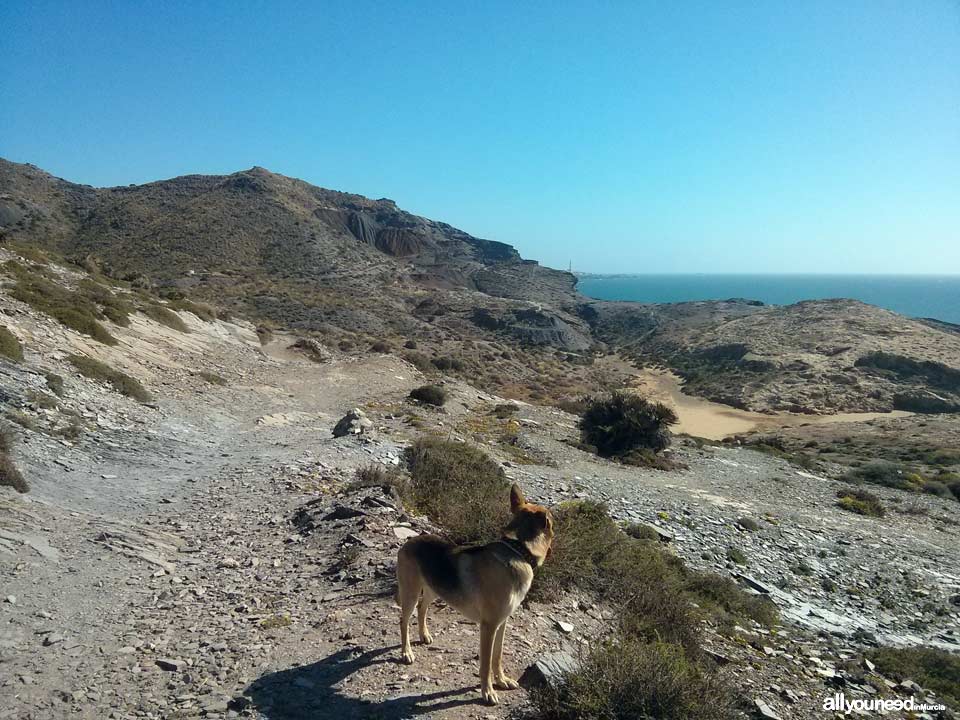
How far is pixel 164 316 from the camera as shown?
23203 millimetres

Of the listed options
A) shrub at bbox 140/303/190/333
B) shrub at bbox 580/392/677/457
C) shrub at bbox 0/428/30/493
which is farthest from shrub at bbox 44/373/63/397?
shrub at bbox 580/392/677/457

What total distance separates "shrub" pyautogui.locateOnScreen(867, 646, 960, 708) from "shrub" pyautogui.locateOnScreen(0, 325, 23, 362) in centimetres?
1679

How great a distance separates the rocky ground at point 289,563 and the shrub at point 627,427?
2.54m

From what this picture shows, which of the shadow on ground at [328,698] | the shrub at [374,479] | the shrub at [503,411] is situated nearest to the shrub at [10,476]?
the shrub at [374,479]

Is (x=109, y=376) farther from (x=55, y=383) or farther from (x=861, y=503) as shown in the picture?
(x=861, y=503)

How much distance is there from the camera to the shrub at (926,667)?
277 inches

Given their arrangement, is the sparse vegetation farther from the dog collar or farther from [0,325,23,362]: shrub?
[0,325,23,362]: shrub

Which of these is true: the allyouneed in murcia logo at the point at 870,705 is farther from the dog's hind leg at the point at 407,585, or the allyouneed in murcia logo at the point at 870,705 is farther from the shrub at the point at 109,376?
the shrub at the point at 109,376

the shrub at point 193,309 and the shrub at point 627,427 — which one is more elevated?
the shrub at point 193,309

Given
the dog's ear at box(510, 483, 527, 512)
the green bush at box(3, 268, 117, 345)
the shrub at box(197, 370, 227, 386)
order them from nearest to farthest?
the dog's ear at box(510, 483, 527, 512)
the green bush at box(3, 268, 117, 345)
the shrub at box(197, 370, 227, 386)

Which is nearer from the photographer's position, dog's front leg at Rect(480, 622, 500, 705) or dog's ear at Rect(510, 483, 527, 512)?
dog's front leg at Rect(480, 622, 500, 705)

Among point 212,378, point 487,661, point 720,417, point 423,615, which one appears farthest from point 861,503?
point 720,417

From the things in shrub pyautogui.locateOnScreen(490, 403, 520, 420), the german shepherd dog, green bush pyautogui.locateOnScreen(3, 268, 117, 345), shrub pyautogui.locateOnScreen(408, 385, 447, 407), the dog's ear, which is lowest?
shrub pyautogui.locateOnScreen(490, 403, 520, 420)

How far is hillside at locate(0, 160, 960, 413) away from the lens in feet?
145
